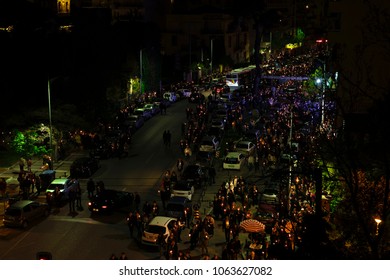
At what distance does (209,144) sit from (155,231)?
17052mm

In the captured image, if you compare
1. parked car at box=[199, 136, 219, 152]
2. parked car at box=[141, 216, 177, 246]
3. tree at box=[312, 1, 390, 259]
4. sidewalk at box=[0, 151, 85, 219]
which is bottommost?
sidewalk at box=[0, 151, 85, 219]

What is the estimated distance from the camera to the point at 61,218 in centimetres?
2852

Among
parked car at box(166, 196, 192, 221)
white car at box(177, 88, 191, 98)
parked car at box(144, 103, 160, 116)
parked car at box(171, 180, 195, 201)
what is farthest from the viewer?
white car at box(177, 88, 191, 98)

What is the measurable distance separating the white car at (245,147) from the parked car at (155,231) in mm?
15836

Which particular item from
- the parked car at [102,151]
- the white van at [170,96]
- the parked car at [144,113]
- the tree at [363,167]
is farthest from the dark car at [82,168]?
the white van at [170,96]

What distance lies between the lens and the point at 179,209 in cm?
2784

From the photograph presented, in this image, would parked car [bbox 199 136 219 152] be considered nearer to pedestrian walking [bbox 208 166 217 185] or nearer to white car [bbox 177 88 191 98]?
pedestrian walking [bbox 208 166 217 185]

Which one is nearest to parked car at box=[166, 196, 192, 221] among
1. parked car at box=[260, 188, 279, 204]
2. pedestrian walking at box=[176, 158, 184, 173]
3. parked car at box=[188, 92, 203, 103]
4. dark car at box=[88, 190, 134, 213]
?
dark car at box=[88, 190, 134, 213]

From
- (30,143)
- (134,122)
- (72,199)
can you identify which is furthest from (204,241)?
(134,122)

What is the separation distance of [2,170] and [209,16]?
2228 inches

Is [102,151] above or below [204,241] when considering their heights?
below

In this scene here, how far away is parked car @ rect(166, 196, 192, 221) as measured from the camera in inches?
1088

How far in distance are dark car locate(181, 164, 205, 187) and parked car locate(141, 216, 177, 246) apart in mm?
8439

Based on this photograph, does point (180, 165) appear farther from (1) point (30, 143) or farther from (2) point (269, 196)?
(1) point (30, 143)
